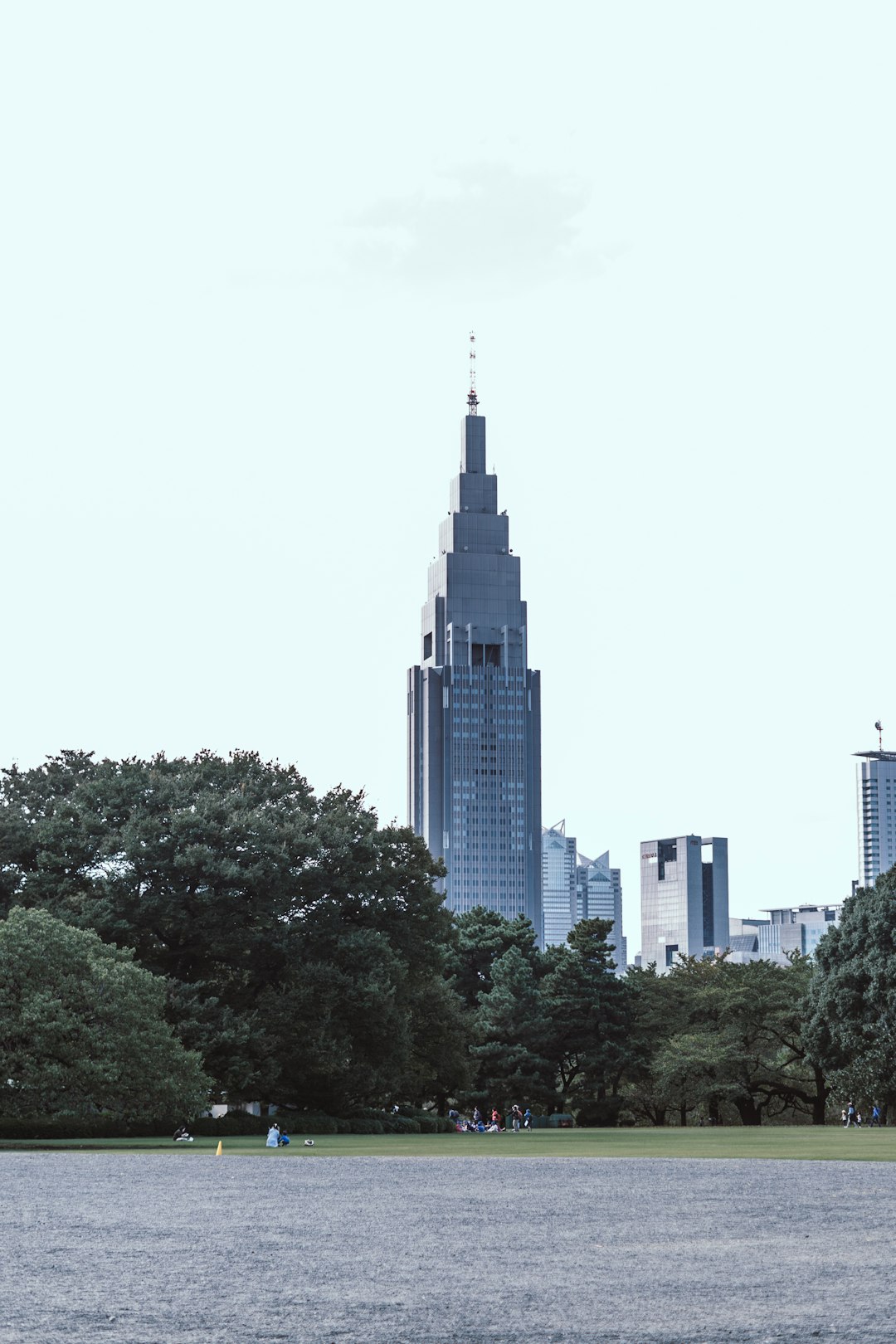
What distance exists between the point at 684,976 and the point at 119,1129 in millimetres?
46283

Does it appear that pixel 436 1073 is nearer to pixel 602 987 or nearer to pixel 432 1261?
pixel 602 987

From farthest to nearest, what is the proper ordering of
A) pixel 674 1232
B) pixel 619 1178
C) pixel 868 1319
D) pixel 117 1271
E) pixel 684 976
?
pixel 684 976 < pixel 619 1178 < pixel 674 1232 < pixel 117 1271 < pixel 868 1319

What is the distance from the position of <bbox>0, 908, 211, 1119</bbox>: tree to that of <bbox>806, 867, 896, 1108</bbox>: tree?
33.1 m

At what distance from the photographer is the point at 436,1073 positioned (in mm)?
74750

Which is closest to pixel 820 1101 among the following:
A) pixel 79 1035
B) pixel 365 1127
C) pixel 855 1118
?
pixel 855 1118

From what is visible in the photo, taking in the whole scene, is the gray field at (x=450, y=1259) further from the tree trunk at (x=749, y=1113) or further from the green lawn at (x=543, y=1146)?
the tree trunk at (x=749, y=1113)

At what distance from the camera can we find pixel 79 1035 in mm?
48000

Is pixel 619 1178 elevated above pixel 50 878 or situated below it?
below

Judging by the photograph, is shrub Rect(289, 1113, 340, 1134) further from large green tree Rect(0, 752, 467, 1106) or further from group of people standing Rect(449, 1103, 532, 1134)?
group of people standing Rect(449, 1103, 532, 1134)

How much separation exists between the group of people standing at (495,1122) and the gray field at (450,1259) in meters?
42.2

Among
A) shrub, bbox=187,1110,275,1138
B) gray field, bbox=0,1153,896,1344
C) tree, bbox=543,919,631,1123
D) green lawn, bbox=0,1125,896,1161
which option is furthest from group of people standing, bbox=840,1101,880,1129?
gray field, bbox=0,1153,896,1344

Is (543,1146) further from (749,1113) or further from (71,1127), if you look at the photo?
(749,1113)

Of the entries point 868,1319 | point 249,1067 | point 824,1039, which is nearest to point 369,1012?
point 249,1067

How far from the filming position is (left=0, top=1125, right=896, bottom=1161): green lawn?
139ft
